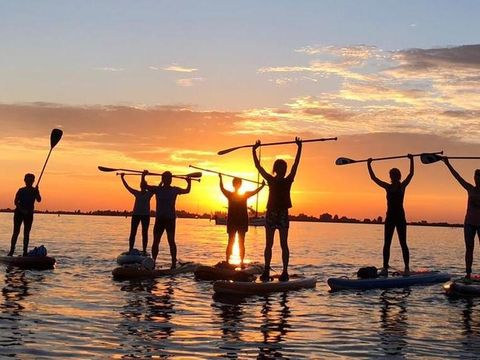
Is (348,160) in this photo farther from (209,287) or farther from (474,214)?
(209,287)

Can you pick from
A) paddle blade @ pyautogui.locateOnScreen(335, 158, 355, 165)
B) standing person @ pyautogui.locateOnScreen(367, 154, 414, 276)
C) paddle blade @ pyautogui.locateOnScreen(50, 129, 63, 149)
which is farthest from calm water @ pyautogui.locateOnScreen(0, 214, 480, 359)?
paddle blade @ pyautogui.locateOnScreen(50, 129, 63, 149)

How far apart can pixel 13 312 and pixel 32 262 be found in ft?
26.0

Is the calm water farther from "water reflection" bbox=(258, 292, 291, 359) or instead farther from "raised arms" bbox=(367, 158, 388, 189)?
"raised arms" bbox=(367, 158, 388, 189)

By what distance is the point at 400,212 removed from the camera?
1586 cm

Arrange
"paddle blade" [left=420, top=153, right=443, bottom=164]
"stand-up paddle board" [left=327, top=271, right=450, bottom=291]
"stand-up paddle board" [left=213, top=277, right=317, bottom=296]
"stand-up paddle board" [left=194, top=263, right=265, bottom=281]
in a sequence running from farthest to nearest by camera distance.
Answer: "paddle blade" [left=420, top=153, right=443, bottom=164]
"stand-up paddle board" [left=194, top=263, right=265, bottom=281]
"stand-up paddle board" [left=327, top=271, right=450, bottom=291]
"stand-up paddle board" [left=213, top=277, right=317, bottom=296]

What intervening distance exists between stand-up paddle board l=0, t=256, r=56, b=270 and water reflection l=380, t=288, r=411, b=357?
9389 mm

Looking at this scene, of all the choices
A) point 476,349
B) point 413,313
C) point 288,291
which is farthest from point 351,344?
point 288,291

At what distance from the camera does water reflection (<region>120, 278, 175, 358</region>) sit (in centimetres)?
843

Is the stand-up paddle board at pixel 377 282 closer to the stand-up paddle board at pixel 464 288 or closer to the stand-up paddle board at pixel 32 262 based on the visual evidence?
the stand-up paddle board at pixel 464 288

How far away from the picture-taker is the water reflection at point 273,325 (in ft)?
27.8

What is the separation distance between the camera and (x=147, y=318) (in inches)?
422

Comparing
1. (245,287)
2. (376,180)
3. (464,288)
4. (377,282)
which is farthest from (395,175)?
(245,287)

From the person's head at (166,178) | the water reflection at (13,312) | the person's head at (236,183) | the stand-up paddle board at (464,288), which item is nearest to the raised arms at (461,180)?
the stand-up paddle board at (464,288)

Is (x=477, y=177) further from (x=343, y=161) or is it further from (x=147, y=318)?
(x=147, y=318)
